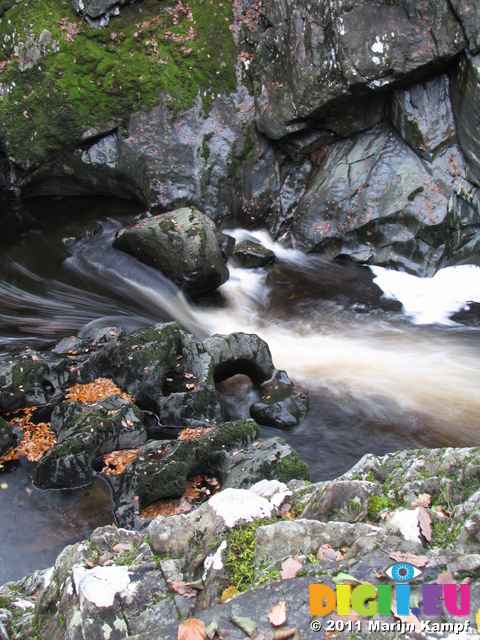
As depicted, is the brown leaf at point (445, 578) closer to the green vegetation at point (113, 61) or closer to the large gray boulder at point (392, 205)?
the large gray boulder at point (392, 205)

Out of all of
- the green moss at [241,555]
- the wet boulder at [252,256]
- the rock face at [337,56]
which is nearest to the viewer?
the green moss at [241,555]

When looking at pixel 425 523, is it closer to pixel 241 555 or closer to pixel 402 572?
pixel 402 572

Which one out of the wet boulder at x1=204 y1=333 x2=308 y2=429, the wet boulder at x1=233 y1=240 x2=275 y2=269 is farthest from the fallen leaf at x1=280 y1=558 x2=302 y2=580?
the wet boulder at x1=233 y1=240 x2=275 y2=269

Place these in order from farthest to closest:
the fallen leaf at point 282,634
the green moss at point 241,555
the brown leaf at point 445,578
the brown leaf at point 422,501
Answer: the brown leaf at point 422,501
the green moss at point 241,555
the brown leaf at point 445,578
the fallen leaf at point 282,634

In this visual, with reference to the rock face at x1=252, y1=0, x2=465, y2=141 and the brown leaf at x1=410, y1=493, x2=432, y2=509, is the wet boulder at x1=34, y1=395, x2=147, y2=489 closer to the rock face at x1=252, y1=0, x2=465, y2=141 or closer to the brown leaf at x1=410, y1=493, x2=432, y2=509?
the brown leaf at x1=410, y1=493, x2=432, y2=509

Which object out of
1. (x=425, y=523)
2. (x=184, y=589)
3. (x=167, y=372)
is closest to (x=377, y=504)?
(x=425, y=523)

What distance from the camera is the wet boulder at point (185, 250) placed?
35.9ft

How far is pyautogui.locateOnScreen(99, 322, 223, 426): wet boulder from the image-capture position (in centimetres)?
760

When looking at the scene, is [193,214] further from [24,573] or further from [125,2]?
[24,573]

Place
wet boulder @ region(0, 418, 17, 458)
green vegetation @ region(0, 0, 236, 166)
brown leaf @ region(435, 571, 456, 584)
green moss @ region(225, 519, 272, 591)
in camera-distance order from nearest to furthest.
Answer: brown leaf @ region(435, 571, 456, 584), green moss @ region(225, 519, 272, 591), wet boulder @ region(0, 418, 17, 458), green vegetation @ region(0, 0, 236, 166)

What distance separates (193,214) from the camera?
11.2 metres

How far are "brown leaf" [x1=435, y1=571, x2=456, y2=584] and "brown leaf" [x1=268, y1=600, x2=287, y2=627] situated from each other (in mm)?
853

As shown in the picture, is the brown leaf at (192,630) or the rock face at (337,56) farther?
the rock face at (337,56)

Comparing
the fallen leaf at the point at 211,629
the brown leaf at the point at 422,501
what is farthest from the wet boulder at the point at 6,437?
the brown leaf at the point at 422,501
